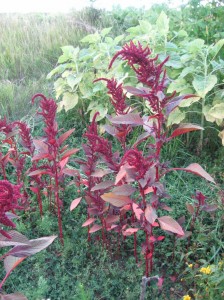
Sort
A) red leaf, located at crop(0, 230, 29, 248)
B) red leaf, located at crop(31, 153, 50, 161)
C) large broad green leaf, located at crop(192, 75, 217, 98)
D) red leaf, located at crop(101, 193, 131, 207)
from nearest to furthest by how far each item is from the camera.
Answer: red leaf, located at crop(0, 230, 29, 248) → red leaf, located at crop(101, 193, 131, 207) → red leaf, located at crop(31, 153, 50, 161) → large broad green leaf, located at crop(192, 75, 217, 98)

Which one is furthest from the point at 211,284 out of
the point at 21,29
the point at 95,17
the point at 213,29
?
the point at 95,17

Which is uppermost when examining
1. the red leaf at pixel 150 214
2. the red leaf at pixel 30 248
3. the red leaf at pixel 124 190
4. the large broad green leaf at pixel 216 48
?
the large broad green leaf at pixel 216 48

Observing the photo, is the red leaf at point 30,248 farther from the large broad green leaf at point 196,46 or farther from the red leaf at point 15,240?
the large broad green leaf at point 196,46

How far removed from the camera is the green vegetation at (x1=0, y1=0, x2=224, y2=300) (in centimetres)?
211

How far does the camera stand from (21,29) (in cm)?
567

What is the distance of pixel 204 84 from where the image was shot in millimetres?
2797

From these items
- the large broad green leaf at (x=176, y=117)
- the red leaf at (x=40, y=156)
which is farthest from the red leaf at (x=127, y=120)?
the large broad green leaf at (x=176, y=117)

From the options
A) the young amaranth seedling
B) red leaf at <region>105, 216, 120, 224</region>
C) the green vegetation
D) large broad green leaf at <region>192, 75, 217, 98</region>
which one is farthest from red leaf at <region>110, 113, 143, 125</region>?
large broad green leaf at <region>192, 75, 217, 98</region>

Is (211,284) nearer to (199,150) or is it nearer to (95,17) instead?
(199,150)

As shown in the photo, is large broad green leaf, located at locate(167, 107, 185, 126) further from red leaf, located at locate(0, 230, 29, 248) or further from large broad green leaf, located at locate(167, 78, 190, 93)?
red leaf, located at locate(0, 230, 29, 248)

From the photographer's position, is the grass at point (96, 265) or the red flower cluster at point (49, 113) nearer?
the red flower cluster at point (49, 113)

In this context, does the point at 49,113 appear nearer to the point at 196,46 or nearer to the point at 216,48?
the point at 196,46

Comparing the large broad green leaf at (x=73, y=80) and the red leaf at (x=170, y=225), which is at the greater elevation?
the large broad green leaf at (x=73, y=80)

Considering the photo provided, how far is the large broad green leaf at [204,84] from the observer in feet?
8.96
